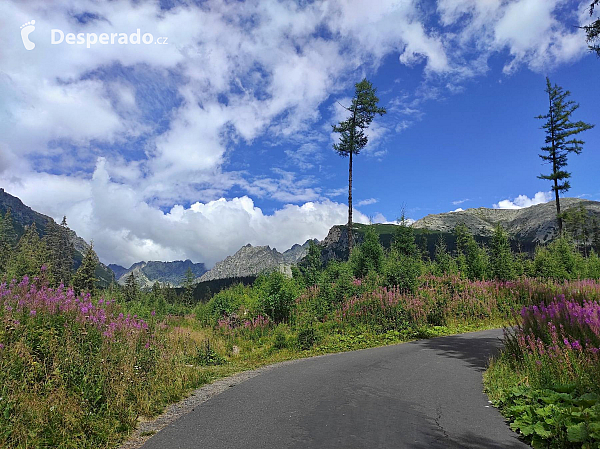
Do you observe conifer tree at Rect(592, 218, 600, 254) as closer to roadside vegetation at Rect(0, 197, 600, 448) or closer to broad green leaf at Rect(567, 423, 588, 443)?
roadside vegetation at Rect(0, 197, 600, 448)

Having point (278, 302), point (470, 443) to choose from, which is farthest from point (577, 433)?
point (278, 302)

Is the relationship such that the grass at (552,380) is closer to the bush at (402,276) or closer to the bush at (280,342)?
the bush at (280,342)

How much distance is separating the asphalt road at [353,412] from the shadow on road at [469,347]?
15 centimetres

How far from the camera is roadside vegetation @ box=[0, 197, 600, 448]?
4762 millimetres

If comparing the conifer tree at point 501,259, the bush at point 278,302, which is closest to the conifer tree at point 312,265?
the bush at point 278,302

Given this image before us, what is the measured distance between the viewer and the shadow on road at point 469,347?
924 cm

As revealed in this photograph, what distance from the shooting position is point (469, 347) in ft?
35.8

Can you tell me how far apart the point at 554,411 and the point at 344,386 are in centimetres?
366

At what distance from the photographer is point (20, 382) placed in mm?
5020

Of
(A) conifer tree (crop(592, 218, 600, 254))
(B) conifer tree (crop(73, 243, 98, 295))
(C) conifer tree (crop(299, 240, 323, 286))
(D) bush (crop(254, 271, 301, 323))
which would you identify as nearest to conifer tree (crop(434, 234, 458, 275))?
(C) conifer tree (crop(299, 240, 323, 286))

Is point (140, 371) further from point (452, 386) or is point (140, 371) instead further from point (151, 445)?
point (452, 386)

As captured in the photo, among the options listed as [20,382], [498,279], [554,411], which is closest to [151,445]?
[20,382]

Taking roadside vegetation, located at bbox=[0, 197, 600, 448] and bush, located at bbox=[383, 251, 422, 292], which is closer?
roadside vegetation, located at bbox=[0, 197, 600, 448]

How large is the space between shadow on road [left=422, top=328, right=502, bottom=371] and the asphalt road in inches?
6.0
